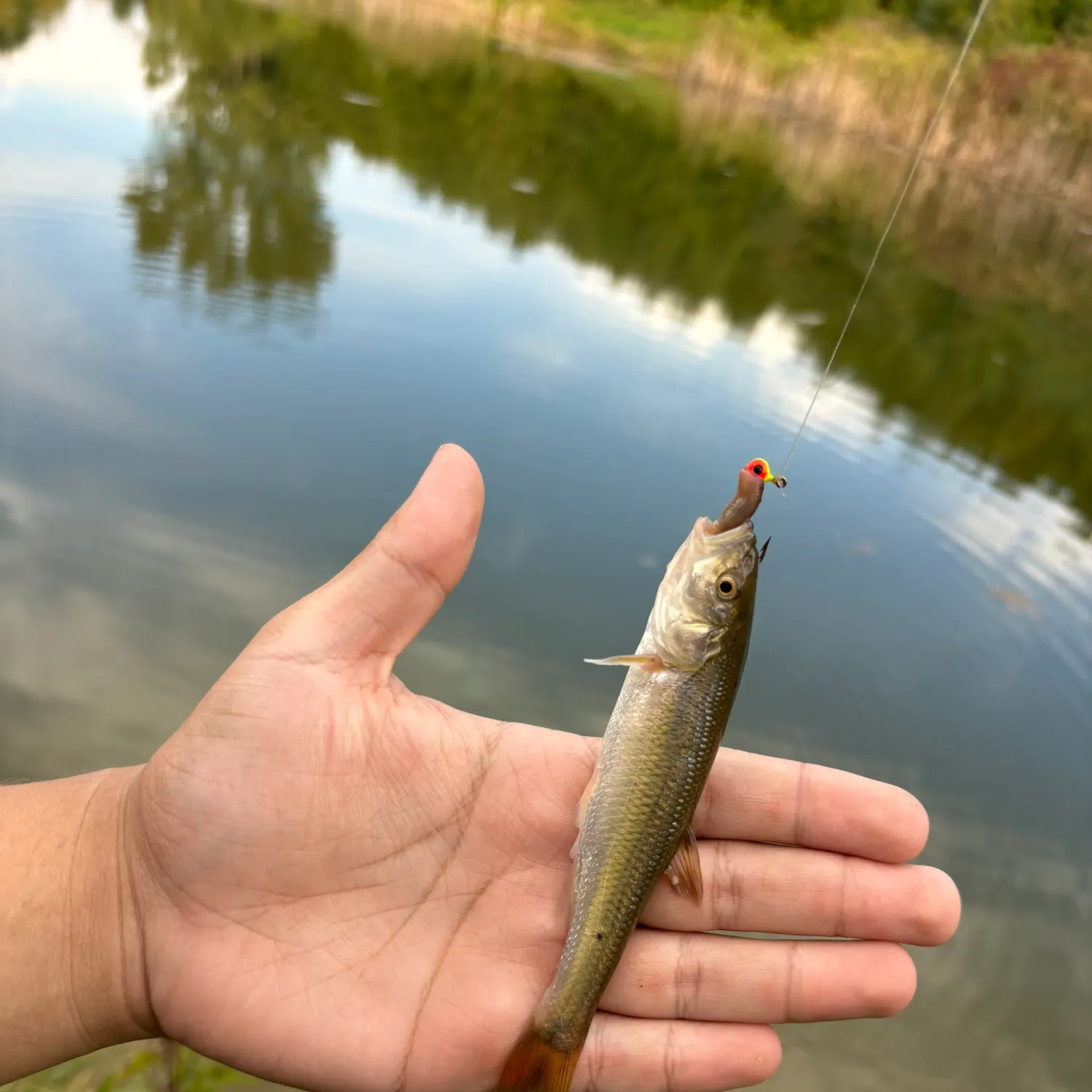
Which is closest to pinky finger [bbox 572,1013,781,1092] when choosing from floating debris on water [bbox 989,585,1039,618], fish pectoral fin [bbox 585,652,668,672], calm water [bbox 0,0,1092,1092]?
fish pectoral fin [bbox 585,652,668,672]

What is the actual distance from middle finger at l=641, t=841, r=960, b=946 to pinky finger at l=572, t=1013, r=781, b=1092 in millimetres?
271

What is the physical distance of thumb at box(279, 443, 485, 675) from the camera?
7.48 feet

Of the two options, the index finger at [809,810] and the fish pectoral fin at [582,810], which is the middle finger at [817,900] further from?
the fish pectoral fin at [582,810]

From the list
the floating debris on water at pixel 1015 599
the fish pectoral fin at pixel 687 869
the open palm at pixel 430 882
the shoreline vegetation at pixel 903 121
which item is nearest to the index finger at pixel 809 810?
the open palm at pixel 430 882

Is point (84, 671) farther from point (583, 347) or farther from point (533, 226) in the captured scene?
point (533, 226)

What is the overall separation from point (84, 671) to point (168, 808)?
234 cm

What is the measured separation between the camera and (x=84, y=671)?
4168 mm

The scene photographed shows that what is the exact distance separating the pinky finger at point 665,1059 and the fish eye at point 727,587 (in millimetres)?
1164

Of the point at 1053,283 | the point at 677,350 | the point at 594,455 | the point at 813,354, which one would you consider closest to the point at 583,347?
the point at 677,350

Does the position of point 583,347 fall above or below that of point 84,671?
above

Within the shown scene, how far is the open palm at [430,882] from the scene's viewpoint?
2.18 meters

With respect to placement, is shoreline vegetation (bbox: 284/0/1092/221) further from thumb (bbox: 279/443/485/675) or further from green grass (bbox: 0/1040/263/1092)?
green grass (bbox: 0/1040/263/1092)

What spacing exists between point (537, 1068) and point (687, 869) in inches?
24.1

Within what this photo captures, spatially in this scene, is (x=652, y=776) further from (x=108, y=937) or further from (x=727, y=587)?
(x=108, y=937)
